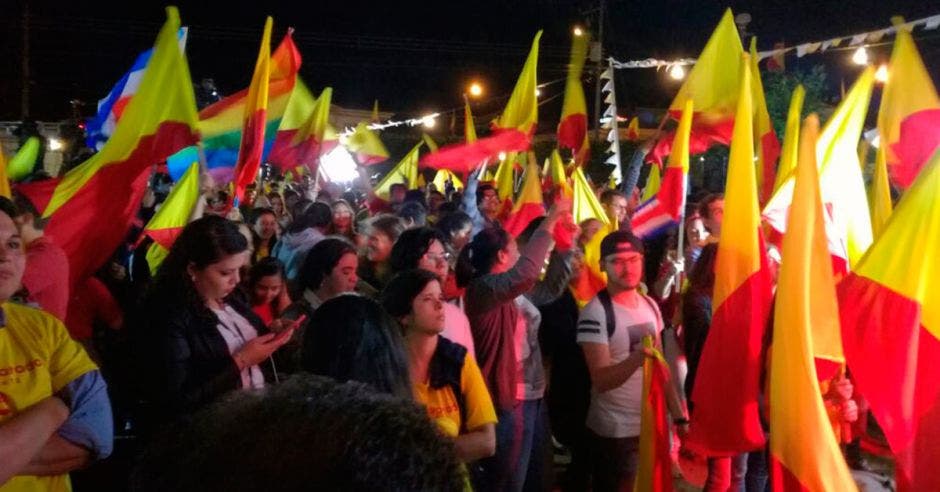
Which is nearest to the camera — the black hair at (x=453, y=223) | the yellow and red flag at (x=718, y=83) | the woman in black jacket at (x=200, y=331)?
the woman in black jacket at (x=200, y=331)

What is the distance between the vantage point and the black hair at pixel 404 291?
3236 mm

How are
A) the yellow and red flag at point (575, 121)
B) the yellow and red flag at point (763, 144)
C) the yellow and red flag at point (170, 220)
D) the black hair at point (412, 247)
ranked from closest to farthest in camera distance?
the black hair at point (412, 247)
the yellow and red flag at point (170, 220)
the yellow and red flag at point (763, 144)
the yellow and red flag at point (575, 121)

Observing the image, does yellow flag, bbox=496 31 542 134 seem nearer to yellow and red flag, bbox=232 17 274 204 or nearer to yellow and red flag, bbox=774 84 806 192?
yellow and red flag, bbox=232 17 274 204

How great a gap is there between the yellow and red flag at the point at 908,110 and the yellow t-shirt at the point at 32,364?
5.03 m

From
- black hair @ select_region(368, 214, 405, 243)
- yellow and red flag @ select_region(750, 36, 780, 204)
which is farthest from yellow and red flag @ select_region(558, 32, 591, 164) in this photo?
black hair @ select_region(368, 214, 405, 243)

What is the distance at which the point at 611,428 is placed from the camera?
4309mm

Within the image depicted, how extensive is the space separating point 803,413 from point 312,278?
87.2 inches

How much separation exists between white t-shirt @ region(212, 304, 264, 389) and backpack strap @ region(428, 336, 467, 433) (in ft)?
2.24

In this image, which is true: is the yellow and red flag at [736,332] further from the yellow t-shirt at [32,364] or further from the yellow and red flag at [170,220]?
the yellow and red flag at [170,220]

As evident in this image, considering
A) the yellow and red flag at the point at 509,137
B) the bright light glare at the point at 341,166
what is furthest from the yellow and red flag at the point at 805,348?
the bright light glare at the point at 341,166

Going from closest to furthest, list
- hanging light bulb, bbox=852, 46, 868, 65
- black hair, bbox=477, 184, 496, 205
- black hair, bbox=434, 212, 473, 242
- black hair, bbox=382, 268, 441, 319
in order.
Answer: black hair, bbox=382, 268, 441, 319
black hair, bbox=434, 212, 473, 242
black hair, bbox=477, 184, 496, 205
hanging light bulb, bbox=852, 46, 868, 65

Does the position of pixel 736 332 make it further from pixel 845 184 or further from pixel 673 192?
pixel 673 192

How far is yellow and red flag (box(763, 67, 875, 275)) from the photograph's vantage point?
462cm

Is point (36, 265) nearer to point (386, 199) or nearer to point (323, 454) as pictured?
point (323, 454)
